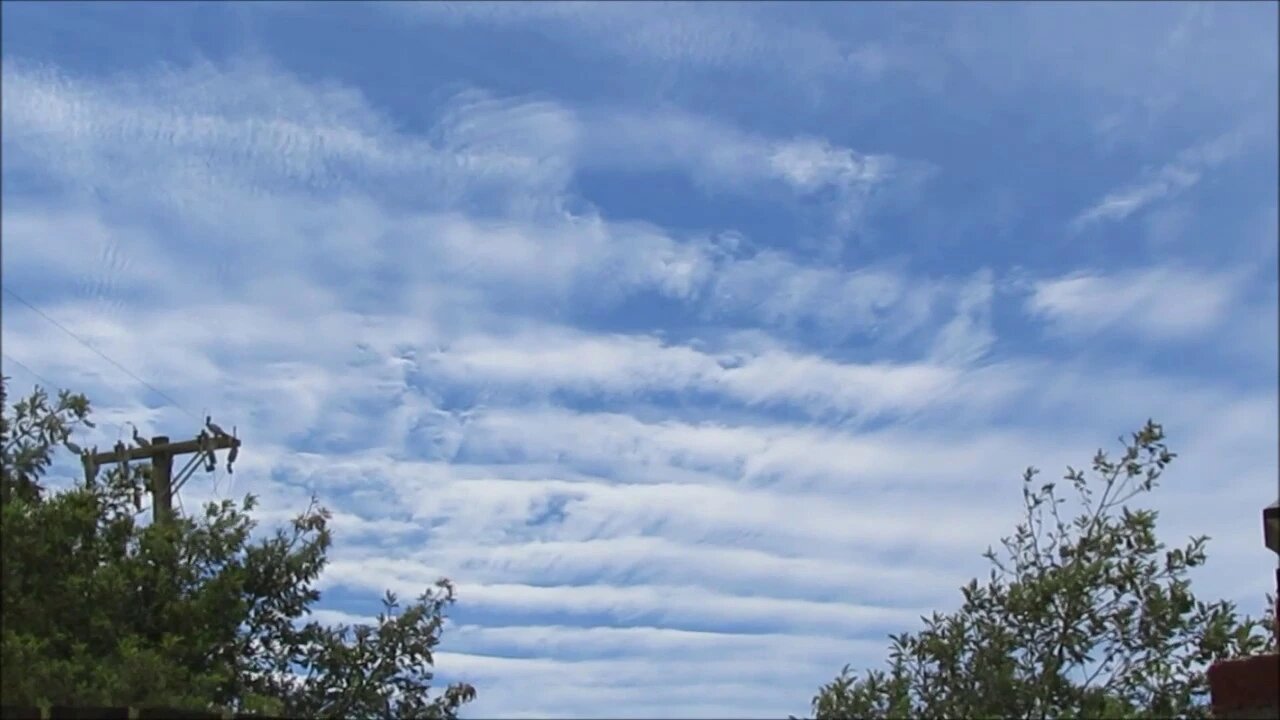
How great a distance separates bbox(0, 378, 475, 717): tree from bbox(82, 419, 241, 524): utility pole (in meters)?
0.22

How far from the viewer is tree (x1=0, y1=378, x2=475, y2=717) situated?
1270 centimetres

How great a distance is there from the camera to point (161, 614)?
1405cm

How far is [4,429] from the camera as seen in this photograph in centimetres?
1456

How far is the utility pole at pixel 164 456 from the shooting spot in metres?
15.4

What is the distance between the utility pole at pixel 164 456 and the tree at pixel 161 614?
0.22 meters

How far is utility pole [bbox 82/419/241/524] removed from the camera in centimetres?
1539

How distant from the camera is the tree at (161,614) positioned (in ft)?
41.7

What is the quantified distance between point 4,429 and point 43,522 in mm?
1504

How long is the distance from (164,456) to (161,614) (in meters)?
2.53

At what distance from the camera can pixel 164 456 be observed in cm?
1608

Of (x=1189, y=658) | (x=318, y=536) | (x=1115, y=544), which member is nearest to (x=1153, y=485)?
(x=1115, y=544)

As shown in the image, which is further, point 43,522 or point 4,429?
point 4,429

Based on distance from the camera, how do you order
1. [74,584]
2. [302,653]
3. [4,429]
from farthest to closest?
[302,653], [4,429], [74,584]

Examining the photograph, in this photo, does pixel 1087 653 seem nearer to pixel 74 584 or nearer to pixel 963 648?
pixel 963 648
